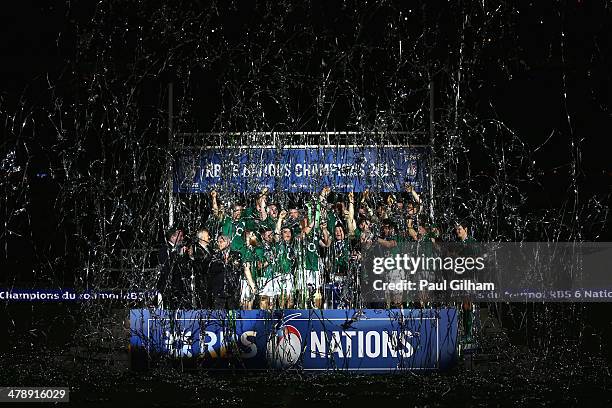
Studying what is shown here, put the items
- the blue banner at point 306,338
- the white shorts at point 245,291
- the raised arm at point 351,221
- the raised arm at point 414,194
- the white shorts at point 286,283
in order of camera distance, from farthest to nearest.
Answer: the raised arm at point 351,221
the raised arm at point 414,194
the white shorts at point 245,291
the white shorts at point 286,283
the blue banner at point 306,338

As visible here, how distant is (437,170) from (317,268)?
2.40 metres

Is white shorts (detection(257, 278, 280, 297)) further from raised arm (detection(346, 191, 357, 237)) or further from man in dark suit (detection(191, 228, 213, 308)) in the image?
man in dark suit (detection(191, 228, 213, 308))

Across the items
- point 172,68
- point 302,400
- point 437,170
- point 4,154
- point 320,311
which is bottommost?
point 302,400

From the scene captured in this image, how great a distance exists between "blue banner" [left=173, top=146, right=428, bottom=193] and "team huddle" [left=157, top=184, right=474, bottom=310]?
220mm

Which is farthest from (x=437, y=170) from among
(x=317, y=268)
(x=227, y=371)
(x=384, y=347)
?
(x=227, y=371)

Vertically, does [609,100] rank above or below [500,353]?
above

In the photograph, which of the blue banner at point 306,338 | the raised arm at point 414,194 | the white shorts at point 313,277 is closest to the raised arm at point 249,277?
the white shorts at point 313,277

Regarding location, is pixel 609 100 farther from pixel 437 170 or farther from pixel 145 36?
pixel 145 36

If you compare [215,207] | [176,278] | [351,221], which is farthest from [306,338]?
[215,207]

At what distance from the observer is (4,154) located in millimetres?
17250

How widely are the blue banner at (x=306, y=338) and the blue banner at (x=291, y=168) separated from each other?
8.10 feet

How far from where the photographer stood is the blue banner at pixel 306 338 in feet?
23.9

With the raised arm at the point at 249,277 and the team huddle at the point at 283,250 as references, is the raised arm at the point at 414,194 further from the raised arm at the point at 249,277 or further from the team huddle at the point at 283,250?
the raised arm at the point at 249,277

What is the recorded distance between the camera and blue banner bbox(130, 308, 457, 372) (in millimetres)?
7297
